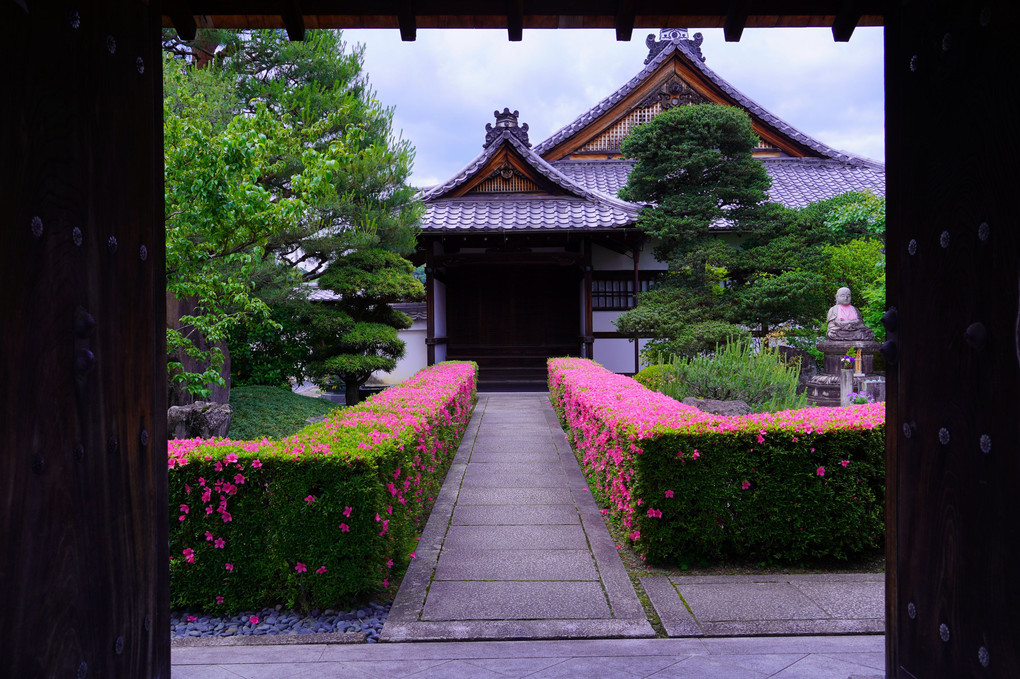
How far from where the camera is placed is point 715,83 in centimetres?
1680

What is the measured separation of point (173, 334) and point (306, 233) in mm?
3701

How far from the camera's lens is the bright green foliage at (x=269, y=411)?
9.38 meters

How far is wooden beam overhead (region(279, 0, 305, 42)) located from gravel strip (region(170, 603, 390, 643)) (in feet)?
9.20

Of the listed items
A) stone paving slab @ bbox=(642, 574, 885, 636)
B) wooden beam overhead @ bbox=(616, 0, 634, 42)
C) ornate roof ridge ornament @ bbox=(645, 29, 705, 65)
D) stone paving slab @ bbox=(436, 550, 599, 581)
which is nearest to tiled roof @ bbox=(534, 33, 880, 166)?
ornate roof ridge ornament @ bbox=(645, 29, 705, 65)

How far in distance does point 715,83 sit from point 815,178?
3748mm

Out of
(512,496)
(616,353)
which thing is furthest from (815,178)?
(512,496)

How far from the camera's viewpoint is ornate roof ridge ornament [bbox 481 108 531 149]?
14531 millimetres

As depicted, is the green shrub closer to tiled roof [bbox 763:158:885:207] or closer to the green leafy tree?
the green leafy tree

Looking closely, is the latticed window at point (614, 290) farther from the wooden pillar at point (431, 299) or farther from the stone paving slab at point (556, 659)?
the stone paving slab at point (556, 659)
